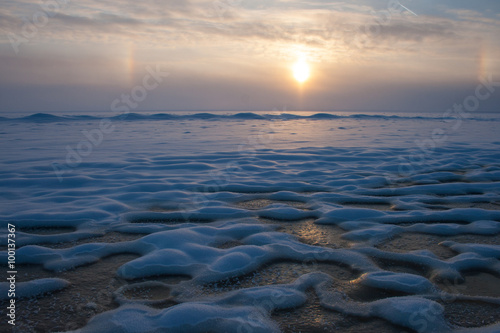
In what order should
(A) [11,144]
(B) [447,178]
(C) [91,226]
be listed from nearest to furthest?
(C) [91,226], (B) [447,178], (A) [11,144]

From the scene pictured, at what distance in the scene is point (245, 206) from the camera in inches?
196

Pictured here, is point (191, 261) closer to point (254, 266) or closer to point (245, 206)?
point (254, 266)

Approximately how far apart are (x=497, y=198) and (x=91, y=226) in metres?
6.17

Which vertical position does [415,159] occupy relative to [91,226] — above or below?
above

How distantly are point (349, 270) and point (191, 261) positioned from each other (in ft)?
4.87

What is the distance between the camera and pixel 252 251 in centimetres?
328

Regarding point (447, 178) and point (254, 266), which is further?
point (447, 178)

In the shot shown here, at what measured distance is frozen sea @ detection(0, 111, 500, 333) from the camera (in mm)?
2262

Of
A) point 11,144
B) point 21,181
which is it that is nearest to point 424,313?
point 21,181

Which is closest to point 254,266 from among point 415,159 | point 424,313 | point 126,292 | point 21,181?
point 126,292

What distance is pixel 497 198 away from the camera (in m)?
5.25

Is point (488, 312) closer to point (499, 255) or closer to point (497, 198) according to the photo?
point (499, 255)

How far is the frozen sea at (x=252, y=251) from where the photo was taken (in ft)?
7.42

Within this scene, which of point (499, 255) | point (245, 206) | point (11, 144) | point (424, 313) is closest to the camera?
point (424, 313)
